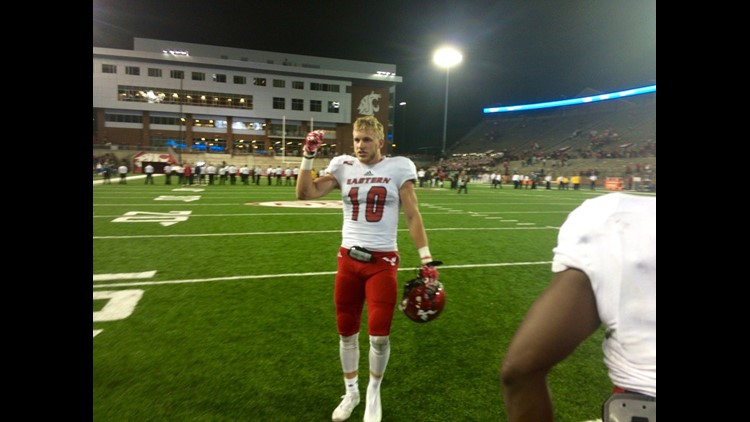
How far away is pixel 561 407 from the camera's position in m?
2.93

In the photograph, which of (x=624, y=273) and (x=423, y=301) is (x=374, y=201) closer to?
(x=423, y=301)

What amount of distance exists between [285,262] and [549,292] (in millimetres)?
6185

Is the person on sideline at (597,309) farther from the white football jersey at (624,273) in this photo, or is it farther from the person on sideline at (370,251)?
the person on sideline at (370,251)

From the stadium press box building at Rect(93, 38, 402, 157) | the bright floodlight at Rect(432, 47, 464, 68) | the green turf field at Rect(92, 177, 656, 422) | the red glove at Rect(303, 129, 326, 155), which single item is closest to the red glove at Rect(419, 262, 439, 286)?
the green turf field at Rect(92, 177, 656, 422)

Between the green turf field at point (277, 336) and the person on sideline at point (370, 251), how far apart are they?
12.3 inches

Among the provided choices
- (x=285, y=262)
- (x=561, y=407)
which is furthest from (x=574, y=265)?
(x=285, y=262)

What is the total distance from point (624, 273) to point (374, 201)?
2.18 meters

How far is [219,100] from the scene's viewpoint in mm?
51312

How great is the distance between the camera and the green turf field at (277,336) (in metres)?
2.96

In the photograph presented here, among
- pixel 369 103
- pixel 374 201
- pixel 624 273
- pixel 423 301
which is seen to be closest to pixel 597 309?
pixel 624 273

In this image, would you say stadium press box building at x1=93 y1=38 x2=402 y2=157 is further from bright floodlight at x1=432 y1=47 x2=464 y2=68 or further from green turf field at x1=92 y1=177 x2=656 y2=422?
green turf field at x1=92 y1=177 x2=656 y2=422

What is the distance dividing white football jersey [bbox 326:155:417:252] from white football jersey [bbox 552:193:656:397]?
2.04 m

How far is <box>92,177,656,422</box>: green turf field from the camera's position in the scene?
9.71 feet
